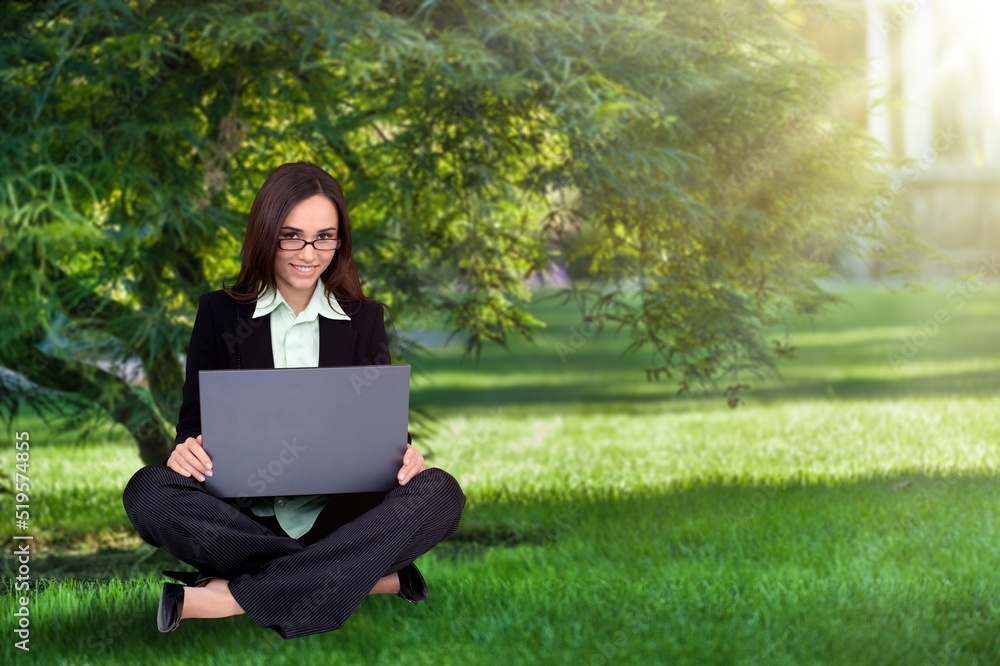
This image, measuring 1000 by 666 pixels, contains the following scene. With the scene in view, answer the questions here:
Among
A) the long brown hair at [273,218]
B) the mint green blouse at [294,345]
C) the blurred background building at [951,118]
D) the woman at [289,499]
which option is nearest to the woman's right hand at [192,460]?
the woman at [289,499]

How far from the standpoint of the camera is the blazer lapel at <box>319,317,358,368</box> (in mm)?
3160

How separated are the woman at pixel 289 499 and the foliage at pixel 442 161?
3.32 feet

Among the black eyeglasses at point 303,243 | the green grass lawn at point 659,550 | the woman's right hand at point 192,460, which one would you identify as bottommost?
the green grass lawn at point 659,550

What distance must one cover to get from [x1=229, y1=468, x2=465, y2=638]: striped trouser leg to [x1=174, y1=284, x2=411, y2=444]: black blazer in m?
0.20

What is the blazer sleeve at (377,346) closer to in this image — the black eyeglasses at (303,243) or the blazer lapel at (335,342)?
the blazer lapel at (335,342)

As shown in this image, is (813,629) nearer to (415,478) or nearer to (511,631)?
(511,631)

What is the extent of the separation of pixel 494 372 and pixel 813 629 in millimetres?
11045

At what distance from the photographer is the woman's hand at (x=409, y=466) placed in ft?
9.72

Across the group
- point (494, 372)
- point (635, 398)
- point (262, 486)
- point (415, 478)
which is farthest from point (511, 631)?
point (494, 372)

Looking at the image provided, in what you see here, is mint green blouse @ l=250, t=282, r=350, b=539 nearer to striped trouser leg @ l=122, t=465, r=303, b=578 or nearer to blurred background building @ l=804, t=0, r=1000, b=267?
striped trouser leg @ l=122, t=465, r=303, b=578

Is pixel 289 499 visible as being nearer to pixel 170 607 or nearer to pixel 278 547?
pixel 278 547

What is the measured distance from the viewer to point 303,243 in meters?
2.98

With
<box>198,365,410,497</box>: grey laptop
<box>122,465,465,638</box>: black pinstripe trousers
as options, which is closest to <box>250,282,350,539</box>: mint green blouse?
<box>122,465,465,638</box>: black pinstripe trousers

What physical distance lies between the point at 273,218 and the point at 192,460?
687 mm
